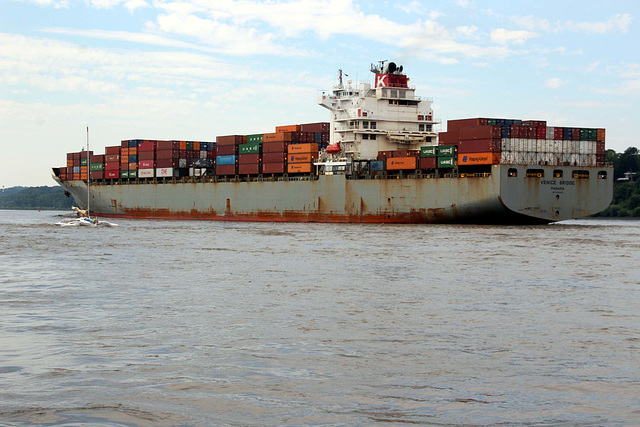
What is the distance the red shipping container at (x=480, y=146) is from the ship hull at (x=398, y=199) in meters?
1.76

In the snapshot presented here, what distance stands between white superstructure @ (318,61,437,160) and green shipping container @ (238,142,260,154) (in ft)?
28.8

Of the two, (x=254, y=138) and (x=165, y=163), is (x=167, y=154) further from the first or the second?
(x=254, y=138)

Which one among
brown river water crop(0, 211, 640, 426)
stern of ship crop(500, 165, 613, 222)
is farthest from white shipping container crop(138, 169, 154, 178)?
brown river water crop(0, 211, 640, 426)

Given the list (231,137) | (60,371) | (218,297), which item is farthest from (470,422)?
(231,137)

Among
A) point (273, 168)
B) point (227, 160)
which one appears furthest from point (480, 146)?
point (227, 160)

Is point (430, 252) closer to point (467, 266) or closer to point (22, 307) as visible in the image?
point (467, 266)

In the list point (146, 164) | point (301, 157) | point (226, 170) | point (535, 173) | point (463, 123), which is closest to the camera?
point (535, 173)

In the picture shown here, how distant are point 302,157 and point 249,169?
7.65 m

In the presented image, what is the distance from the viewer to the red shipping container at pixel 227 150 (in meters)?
76.8

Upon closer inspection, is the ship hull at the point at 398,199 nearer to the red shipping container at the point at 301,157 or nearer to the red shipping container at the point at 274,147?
the red shipping container at the point at 301,157

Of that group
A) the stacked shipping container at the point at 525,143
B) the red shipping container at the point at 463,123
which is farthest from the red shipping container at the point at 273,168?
the stacked shipping container at the point at 525,143

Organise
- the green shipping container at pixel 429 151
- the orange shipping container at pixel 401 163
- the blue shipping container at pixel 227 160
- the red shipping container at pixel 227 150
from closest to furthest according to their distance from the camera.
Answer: the green shipping container at pixel 429 151
the orange shipping container at pixel 401 163
the blue shipping container at pixel 227 160
the red shipping container at pixel 227 150

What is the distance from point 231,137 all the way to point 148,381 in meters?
68.3

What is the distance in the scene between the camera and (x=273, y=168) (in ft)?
235
